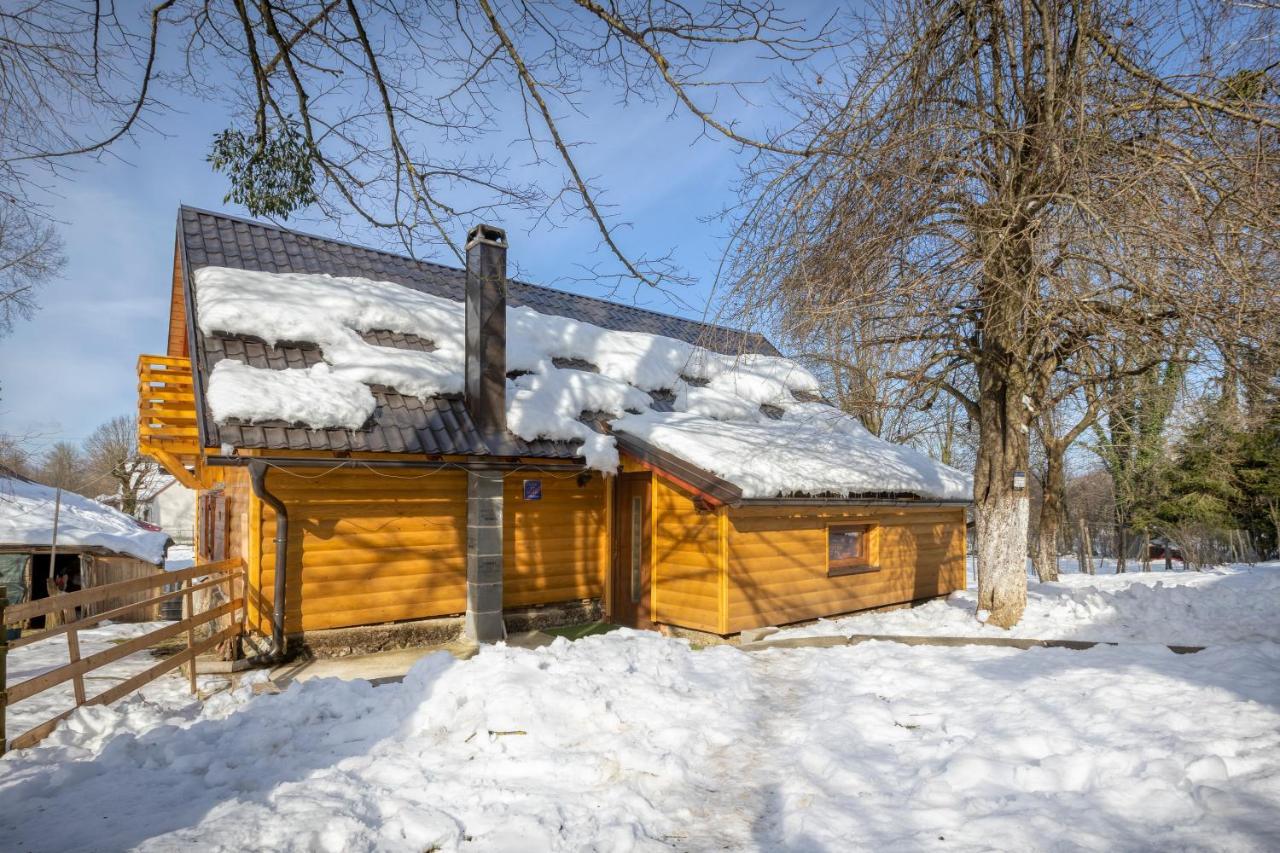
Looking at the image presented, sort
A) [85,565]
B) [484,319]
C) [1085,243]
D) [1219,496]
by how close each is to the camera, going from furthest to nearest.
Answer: [1219,496]
[85,565]
[484,319]
[1085,243]

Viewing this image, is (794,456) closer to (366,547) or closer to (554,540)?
(554,540)

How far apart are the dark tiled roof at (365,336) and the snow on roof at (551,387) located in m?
0.16

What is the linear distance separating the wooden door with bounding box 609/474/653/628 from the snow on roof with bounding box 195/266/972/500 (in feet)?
2.89

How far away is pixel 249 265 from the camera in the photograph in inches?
442

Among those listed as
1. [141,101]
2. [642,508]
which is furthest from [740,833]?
[642,508]

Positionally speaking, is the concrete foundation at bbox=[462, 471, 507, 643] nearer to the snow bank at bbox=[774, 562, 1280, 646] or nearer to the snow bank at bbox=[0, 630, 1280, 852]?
the snow bank at bbox=[0, 630, 1280, 852]

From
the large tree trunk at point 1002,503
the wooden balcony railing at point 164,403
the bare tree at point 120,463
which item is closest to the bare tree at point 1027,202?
the large tree trunk at point 1002,503

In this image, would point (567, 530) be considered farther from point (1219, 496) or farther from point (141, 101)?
point (1219, 496)

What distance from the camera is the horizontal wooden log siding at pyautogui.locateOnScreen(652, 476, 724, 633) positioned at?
9703 millimetres

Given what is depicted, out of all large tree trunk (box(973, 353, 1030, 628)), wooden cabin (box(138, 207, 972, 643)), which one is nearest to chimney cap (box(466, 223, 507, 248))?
wooden cabin (box(138, 207, 972, 643))

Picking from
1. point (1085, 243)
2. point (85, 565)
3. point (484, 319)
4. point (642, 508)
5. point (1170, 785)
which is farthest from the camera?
point (85, 565)

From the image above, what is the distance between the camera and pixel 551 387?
11.2m

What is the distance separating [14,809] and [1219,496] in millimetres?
30935

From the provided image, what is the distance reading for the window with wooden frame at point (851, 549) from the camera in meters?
11.4
